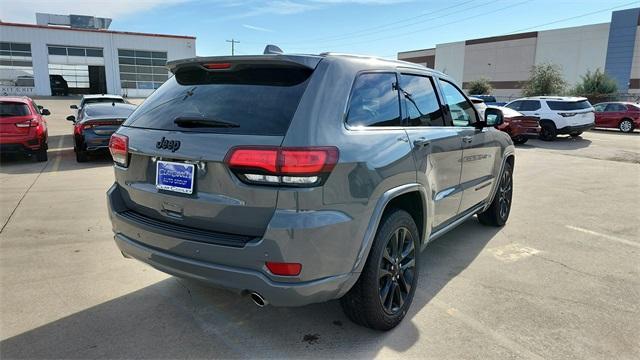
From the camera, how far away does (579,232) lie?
556cm

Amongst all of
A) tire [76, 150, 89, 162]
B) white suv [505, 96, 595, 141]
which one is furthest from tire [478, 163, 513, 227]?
white suv [505, 96, 595, 141]

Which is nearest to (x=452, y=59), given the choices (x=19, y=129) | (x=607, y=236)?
(x=19, y=129)

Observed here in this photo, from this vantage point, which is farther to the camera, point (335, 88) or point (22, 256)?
point (22, 256)

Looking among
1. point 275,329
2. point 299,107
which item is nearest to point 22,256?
point 275,329

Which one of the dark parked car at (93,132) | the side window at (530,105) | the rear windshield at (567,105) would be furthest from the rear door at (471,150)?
the side window at (530,105)

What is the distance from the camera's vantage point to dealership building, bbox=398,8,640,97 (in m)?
53.7

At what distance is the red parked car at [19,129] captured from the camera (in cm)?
995

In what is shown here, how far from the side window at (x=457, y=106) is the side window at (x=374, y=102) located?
3.38ft

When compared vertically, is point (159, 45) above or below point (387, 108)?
above

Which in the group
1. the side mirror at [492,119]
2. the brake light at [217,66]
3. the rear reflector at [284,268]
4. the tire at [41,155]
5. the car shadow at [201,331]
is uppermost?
the brake light at [217,66]

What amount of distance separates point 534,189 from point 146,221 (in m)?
7.19

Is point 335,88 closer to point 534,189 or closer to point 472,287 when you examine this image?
point 472,287

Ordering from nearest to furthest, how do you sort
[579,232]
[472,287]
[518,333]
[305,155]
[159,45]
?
1. [305,155]
2. [518,333]
3. [472,287]
4. [579,232]
5. [159,45]

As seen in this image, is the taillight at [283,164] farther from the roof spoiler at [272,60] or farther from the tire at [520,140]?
the tire at [520,140]
